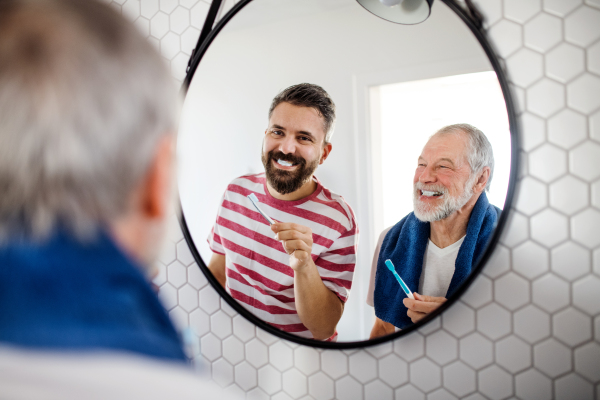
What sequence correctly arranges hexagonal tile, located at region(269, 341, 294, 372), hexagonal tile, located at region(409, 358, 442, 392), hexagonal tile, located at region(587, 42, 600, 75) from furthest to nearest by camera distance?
hexagonal tile, located at region(269, 341, 294, 372)
hexagonal tile, located at region(409, 358, 442, 392)
hexagonal tile, located at region(587, 42, 600, 75)

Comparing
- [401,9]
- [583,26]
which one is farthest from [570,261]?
[401,9]

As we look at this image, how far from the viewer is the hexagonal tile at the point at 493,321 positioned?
652 mm

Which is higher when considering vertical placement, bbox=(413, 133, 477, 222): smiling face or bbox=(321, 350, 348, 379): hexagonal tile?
bbox=(413, 133, 477, 222): smiling face

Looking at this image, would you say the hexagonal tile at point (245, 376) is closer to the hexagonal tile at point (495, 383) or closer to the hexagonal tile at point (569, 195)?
the hexagonal tile at point (495, 383)

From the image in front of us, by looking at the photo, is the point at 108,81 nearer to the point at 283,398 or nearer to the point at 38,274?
the point at 38,274

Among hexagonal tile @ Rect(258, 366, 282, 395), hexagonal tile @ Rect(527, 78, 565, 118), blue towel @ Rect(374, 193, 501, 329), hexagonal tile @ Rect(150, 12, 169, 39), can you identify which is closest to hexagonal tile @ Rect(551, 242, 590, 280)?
blue towel @ Rect(374, 193, 501, 329)

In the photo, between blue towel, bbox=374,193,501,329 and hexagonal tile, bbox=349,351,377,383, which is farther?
hexagonal tile, bbox=349,351,377,383

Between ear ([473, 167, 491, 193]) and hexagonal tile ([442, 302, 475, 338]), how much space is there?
199mm

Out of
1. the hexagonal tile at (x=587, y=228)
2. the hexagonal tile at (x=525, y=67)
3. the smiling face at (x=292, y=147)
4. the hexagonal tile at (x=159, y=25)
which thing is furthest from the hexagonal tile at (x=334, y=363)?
the hexagonal tile at (x=159, y=25)

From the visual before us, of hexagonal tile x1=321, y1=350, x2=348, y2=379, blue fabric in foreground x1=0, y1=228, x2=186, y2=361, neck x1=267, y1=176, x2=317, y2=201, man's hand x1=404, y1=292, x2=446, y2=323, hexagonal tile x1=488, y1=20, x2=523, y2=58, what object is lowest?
hexagonal tile x1=321, y1=350, x2=348, y2=379

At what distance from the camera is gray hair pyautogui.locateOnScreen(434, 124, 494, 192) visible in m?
0.62

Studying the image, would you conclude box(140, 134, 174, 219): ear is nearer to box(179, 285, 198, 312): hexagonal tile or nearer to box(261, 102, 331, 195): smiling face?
box(261, 102, 331, 195): smiling face

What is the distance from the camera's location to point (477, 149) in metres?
0.62

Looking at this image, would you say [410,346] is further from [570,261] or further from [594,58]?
[594,58]
